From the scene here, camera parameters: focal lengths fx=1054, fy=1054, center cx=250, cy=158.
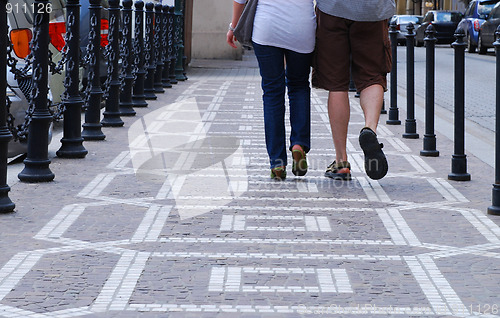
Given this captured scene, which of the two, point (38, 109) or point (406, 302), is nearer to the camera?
point (406, 302)

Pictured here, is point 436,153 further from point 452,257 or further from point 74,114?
point 452,257

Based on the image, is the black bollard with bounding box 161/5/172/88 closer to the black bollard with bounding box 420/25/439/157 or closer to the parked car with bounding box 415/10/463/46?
the black bollard with bounding box 420/25/439/157

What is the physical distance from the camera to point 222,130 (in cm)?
1045

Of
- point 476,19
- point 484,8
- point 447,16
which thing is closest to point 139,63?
point 484,8

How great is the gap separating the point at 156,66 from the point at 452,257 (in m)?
11.6

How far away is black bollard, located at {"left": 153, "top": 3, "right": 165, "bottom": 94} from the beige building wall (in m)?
11.4

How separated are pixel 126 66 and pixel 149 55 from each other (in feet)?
10.0

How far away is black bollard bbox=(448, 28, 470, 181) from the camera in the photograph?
712 cm

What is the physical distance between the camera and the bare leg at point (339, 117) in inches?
284

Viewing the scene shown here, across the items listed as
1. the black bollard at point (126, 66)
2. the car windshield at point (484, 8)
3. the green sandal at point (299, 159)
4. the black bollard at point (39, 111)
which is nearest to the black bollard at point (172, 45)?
the black bollard at point (126, 66)

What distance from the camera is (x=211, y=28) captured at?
28062 mm

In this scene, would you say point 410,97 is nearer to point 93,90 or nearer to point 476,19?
point 93,90

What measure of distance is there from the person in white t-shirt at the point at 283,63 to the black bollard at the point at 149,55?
7.53m

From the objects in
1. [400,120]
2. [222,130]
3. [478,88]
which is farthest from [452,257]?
[478,88]
